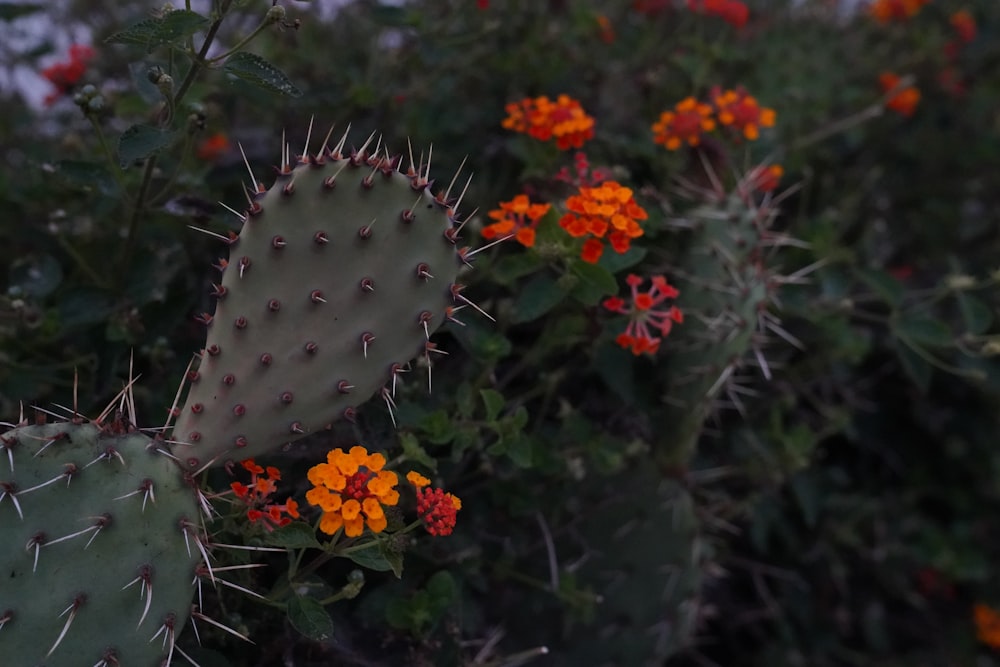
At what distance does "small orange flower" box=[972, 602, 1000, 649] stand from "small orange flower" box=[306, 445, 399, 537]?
7.82ft

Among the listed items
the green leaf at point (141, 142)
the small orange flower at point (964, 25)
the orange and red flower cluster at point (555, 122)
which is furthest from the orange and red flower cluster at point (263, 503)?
the small orange flower at point (964, 25)

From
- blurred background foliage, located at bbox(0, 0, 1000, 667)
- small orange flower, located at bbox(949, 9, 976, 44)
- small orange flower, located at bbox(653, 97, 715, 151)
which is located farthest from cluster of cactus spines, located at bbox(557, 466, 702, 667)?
small orange flower, located at bbox(949, 9, 976, 44)

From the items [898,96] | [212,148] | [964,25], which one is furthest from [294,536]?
[964,25]

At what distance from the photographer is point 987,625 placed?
2.77m

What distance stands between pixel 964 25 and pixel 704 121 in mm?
1701

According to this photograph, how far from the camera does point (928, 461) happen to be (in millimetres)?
2840

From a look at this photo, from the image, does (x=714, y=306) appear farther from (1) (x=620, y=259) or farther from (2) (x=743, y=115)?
(2) (x=743, y=115)

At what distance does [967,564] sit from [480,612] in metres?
1.73

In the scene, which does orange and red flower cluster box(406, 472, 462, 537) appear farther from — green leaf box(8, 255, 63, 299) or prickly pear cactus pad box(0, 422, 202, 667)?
green leaf box(8, 255, 63, 299)

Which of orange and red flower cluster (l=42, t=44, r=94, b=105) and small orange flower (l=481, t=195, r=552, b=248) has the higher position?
small orange flower (l=481, t=195, r=552, b=248)

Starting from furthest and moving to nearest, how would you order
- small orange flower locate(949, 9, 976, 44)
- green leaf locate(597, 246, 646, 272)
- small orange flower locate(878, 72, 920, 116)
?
small orange flower locate(949, 9, 976, 44)
small orange flower locate(878, 72, 920, 116)
green leaf locate(597, 246, 646, 272)

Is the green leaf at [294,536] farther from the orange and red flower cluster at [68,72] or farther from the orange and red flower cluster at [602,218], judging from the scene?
the orange and red flower cluster at [68,72]

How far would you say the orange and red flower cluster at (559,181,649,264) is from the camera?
144cm

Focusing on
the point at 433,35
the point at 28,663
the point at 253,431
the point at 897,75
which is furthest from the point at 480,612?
the point at 897,75
